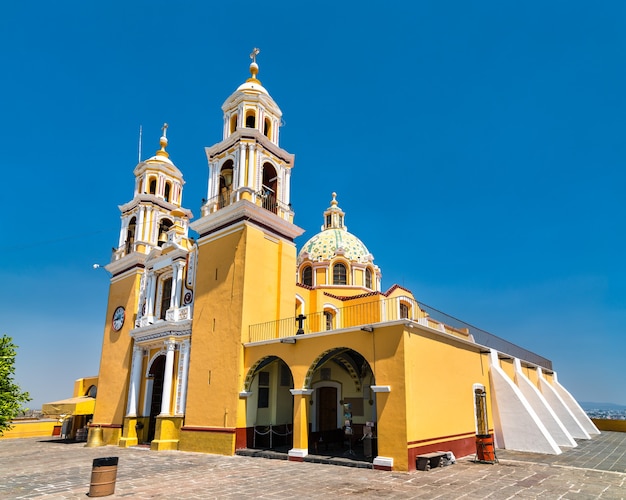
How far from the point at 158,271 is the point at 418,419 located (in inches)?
580

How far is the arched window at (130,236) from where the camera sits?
25.0m

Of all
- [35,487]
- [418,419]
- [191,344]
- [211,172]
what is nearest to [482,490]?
[418,419]

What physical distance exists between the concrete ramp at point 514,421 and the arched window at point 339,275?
38.5 ft

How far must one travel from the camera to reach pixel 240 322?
53.9 ft

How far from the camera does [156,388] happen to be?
2062 cm

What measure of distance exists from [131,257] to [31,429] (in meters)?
13.1

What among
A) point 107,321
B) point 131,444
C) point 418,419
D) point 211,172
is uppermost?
point 211,172

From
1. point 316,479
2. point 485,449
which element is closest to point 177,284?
→ point 316,479

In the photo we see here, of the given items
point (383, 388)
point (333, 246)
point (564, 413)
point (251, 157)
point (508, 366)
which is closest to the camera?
point (383, 388)

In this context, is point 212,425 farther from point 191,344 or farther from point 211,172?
point 211,172

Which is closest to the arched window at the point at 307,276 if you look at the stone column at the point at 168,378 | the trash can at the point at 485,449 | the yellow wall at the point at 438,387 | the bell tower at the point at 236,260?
the bell tower at the point at 236,260

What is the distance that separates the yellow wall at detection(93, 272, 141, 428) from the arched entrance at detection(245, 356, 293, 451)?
28.3ft

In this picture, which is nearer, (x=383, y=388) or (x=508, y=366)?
(x=383, y=388)

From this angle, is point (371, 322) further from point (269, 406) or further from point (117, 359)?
point (117, 359)
